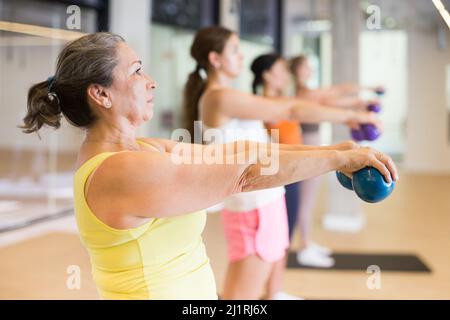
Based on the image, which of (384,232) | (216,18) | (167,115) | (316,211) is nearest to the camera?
(167,115)

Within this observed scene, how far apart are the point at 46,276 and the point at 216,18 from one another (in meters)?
3.42

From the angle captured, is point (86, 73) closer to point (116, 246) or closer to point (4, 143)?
point (116, 246)

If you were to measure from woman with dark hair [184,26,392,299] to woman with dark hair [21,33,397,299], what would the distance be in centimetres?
70

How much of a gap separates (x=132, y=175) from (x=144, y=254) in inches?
7.0

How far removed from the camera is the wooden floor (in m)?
2.06

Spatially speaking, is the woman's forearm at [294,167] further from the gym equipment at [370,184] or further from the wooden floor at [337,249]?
the wooden floor at [337,249]

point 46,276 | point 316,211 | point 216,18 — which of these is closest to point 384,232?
point 316,211

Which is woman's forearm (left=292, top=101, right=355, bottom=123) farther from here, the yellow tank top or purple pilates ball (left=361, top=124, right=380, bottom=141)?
the yellow tank top

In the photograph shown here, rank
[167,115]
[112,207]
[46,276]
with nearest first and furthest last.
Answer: [112,207] < [167,115] < [46,276]

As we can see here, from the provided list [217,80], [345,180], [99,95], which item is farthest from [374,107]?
[99,95]

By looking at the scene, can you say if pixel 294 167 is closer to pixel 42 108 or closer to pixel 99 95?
pixel 99 95

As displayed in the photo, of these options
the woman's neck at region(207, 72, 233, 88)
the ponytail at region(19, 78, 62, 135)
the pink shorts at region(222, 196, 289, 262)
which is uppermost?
the woman's neck at region(207, 72, 233, 88)

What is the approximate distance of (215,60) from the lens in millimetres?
1908

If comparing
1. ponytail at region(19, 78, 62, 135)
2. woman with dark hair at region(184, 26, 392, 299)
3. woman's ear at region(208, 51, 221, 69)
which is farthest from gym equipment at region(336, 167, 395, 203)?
woman's ear at region(208, 51, 221, 69)
